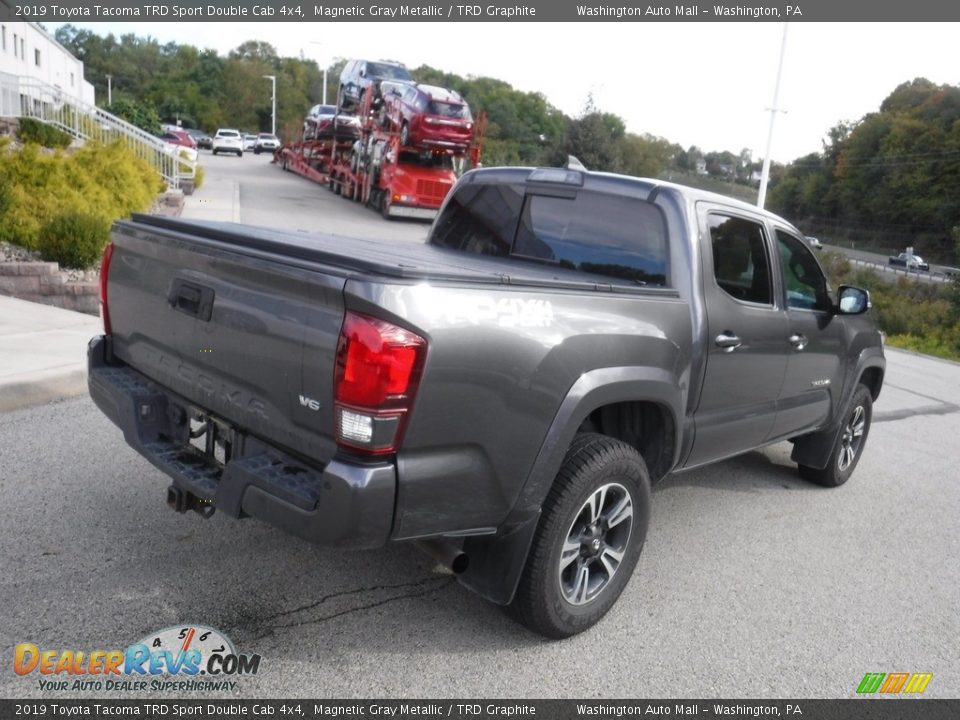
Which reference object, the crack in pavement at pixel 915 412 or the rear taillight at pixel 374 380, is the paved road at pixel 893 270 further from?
the rear taillight at pixel 374 380

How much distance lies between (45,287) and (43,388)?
11.3 ft

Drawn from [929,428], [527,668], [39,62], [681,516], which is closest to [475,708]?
[527,668]

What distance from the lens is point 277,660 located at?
3156 mm

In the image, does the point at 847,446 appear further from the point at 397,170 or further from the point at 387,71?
the point at 387,71

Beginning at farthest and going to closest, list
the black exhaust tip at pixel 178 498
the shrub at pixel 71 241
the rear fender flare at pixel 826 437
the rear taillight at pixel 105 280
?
the shrub at pixel 71 241, the rear fender flare at pixel 826 437, the rear taillight at pixel 105 280, the black exhaust tip at pixel 178 498

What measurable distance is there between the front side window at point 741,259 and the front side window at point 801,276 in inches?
9.5

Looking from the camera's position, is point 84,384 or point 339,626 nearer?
point 339,626

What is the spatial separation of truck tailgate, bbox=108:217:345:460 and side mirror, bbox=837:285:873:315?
12.2 ft

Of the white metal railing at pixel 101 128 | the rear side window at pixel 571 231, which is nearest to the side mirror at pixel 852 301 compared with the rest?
the rear side window at pixel 571 231

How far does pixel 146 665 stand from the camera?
3.06 m

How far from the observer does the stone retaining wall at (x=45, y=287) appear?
9.08m

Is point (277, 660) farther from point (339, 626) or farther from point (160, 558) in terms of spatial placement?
point (160, 558)

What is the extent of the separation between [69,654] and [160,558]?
81 centimetres

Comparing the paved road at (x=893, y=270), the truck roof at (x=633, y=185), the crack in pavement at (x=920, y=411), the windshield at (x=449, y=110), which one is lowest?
the paved road at (x=893, y=270)
